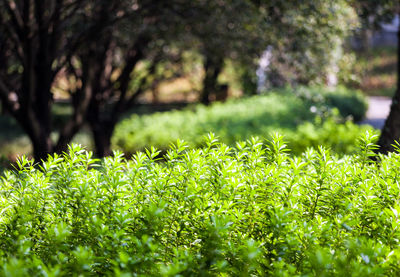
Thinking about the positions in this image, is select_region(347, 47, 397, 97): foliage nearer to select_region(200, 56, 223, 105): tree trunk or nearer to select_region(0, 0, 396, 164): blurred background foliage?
select_region(200, 56, 223, 105): tree trunk

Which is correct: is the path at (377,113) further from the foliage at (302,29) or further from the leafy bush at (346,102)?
the foliage at (302,29)

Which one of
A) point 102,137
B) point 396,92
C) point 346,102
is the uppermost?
point 396,92

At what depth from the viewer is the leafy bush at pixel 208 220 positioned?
2.45 meters

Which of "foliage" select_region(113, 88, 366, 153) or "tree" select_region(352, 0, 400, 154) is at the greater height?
"tree" select_region(352, 0, 400, 154)

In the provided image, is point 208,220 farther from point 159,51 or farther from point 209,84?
point 209,84

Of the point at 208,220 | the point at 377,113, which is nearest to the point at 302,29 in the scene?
the point at 208,220

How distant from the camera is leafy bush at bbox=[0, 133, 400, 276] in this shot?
2453 mm

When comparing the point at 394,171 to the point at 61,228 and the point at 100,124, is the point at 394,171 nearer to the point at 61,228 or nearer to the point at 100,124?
the point at 61,228

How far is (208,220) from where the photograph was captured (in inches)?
107

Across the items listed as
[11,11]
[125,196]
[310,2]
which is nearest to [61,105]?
[11,11]

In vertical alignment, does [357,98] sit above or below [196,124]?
below

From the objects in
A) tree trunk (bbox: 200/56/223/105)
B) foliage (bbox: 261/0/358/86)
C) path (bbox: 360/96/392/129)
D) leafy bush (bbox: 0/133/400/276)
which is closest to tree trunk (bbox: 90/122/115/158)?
foliage (bbox: 261/0/358/86)

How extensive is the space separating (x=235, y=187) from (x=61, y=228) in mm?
1137

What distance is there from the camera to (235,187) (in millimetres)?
2986
